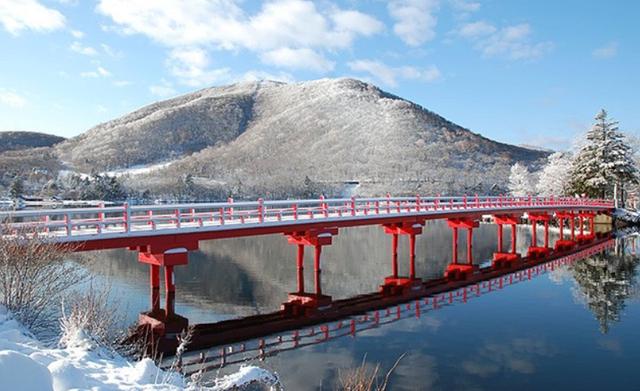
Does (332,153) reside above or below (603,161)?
above

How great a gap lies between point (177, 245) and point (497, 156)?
147 m

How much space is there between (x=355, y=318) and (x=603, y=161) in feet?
166

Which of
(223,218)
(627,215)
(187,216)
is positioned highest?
(187,216)

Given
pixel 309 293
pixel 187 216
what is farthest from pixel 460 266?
pixel 187 216

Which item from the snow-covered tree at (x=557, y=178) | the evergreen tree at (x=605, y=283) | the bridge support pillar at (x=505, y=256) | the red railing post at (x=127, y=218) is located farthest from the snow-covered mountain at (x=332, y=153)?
the red railing post at (x=127, y=218)

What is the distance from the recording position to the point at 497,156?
152000 mm

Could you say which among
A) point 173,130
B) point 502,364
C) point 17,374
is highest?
point 173,130

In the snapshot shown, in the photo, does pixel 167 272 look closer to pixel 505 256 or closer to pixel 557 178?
pixel 505 256

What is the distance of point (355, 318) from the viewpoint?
17.1 metres

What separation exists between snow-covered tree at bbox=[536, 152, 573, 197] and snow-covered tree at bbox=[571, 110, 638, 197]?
418 centimetres

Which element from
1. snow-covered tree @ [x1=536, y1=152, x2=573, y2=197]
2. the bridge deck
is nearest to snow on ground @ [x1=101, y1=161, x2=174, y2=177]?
snow-covered tree @ [x1=536, y1=152, x2=573, y2=197]

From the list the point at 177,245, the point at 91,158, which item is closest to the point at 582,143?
the point at 177,245

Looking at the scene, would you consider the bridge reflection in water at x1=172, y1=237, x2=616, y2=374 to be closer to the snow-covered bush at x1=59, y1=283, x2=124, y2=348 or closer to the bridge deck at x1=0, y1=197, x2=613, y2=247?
the snow-covered bush at x1=59, y1=283, x2=124, y2=348

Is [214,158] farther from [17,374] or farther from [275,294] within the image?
[17,374]
